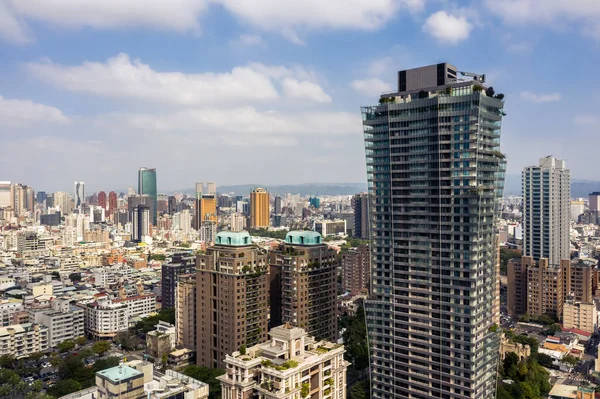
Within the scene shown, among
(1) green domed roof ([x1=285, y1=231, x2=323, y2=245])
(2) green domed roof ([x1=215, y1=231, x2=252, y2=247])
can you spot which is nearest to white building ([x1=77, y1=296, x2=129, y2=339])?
(2) green domed roof ([x1=215, y1=231, x2=252, y2=247])

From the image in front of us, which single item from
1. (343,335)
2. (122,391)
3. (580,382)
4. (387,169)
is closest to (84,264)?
(343,335)

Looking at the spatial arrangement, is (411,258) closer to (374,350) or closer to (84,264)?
(374,350)

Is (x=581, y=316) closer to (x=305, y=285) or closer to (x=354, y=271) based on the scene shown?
(x=354, y=271)

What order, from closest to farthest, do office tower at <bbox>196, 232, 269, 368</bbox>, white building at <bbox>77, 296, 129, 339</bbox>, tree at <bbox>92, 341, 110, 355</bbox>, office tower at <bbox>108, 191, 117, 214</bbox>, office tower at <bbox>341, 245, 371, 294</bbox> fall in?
office tower at <bbox>196, 232, 269, 368</bbox>
tree at <bbox>92, 341, 110, 355</bbox>
white building at <bbox>77, 296, 129, 339</bbox>
office tower at <bbox>341, 245, 371, 294</bbox>
office tower at <bbox>108, 191, 117, 214</bbox>

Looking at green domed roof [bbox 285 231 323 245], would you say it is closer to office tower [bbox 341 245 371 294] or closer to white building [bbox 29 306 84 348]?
white building [bbox 29 306 84 348]

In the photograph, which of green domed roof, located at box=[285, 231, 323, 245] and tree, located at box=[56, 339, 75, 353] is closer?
green domed roof, located at box=[285, 231, 323, 245]

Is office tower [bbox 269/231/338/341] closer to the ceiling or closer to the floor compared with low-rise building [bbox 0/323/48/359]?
closer to the ceiling
